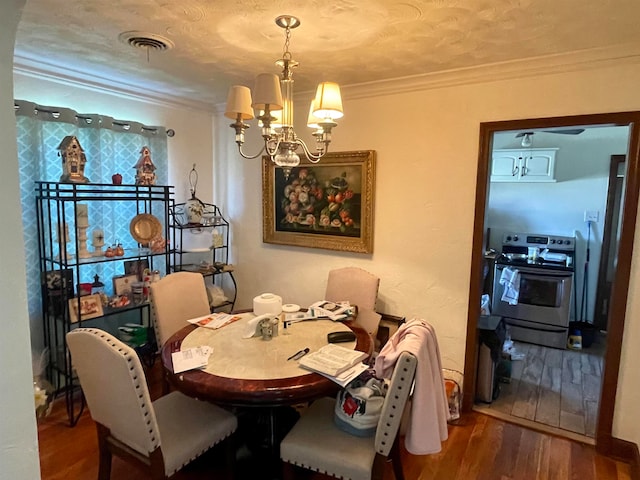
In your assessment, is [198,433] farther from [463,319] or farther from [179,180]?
[179,180]

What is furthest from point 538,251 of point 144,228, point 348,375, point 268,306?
point 144,228

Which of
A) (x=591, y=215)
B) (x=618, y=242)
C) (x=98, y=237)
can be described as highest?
(x=591, y=215)

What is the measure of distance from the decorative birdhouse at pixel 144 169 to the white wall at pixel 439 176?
4.80 ft

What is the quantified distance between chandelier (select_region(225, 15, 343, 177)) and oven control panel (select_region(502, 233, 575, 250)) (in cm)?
355

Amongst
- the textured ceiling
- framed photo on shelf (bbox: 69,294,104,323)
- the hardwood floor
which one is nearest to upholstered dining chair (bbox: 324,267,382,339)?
the hardwood floor

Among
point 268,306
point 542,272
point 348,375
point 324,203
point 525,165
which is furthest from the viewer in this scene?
point 525,165

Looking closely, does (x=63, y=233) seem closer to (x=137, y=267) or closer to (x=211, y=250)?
(x=137, y=267)

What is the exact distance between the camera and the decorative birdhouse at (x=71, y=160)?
8.44 ft

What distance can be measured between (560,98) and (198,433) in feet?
8.88

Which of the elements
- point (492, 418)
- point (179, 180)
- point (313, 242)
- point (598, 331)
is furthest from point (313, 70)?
point (598, 331)

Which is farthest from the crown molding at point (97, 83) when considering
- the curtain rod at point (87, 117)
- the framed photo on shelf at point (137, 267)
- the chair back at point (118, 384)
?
the chair back at point (118, 384)

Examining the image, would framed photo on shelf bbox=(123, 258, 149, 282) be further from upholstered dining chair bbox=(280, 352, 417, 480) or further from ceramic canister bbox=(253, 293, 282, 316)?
upholstered dining chair bbox=(280, 352, 417, 480)

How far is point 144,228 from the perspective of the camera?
3.08 meters

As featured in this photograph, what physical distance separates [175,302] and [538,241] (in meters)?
3.94
